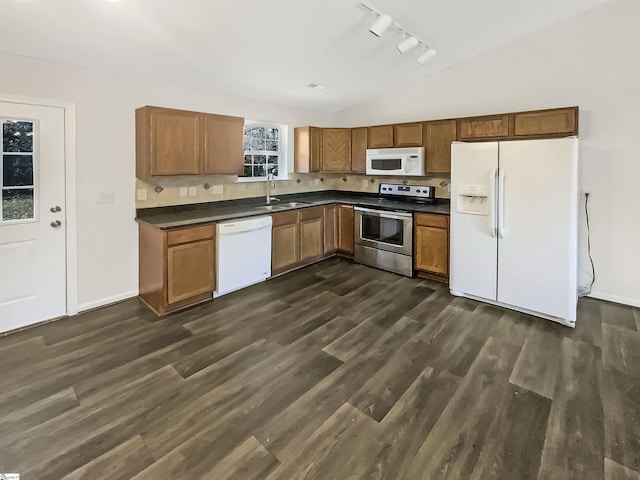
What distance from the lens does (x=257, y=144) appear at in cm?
507

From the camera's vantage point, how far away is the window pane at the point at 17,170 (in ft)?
9.44

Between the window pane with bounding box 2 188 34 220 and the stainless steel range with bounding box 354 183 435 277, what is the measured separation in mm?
3620

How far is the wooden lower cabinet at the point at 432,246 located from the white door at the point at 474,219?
32 cm

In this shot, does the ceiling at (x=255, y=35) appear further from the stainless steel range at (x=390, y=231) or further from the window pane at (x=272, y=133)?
the stainless steel range at (x=390, y=231)

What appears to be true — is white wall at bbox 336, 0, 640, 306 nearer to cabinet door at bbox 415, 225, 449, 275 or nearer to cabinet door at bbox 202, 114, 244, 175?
cabinet door at bbox 415, 225, 449, 275

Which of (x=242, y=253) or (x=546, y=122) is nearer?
(x=546, y=122)

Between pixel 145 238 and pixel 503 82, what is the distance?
14.5 ft

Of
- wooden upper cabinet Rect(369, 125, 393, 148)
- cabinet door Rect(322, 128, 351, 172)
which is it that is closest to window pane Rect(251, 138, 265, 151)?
cabinet door Rect(322, 128, 351, 172)

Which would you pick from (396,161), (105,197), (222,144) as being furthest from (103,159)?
(396,161)

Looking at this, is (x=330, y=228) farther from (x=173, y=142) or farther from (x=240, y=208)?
(x=173, y=142)

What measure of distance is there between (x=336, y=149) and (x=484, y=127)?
2.16 meters

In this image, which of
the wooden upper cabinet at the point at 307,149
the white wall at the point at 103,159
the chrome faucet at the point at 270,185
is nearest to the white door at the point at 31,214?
the white wall at the point at 103,159

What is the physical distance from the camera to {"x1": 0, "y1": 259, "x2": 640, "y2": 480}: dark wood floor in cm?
173

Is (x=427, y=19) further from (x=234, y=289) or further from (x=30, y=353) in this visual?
(x=30, y=353)
